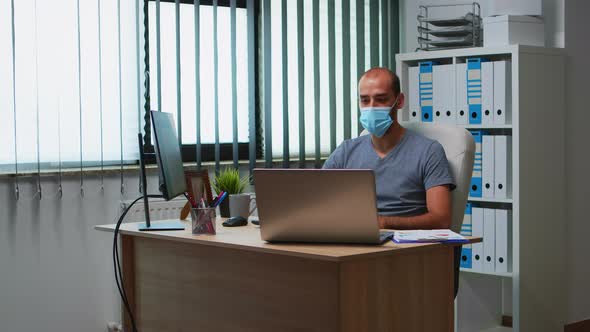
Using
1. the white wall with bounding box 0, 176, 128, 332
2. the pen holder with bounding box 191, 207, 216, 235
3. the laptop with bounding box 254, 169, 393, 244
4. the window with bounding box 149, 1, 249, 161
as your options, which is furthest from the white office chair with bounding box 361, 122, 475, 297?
the white wall with bounding box 0, 176, 128, 332

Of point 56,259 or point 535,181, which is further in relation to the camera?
point 535,181

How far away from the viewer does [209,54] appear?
3.95 m

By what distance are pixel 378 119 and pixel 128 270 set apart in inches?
40.3

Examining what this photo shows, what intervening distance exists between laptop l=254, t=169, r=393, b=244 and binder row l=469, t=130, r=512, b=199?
170 cm

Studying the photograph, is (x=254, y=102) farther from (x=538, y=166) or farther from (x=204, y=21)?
(x=538, y=166)

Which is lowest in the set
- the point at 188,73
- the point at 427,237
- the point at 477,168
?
the point at 427,237

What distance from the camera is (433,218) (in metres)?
2.64

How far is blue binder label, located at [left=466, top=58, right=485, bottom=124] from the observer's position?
383cm

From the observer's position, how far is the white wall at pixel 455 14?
3938mm

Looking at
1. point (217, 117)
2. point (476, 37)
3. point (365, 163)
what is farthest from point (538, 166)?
point (217, 117)

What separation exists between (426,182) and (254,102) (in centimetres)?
152

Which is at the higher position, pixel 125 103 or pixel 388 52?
pixel 388 52

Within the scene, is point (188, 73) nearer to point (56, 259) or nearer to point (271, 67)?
point (271, 67)

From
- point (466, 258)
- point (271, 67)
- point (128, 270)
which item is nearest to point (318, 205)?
point (128, 270)
